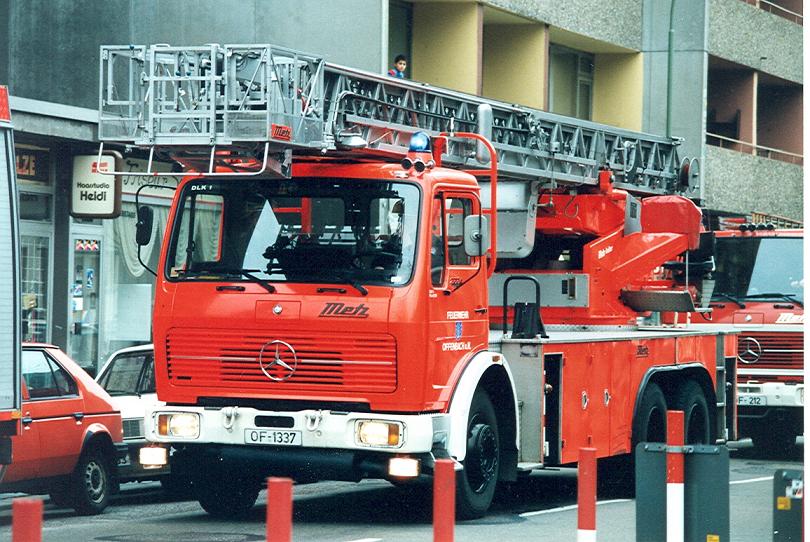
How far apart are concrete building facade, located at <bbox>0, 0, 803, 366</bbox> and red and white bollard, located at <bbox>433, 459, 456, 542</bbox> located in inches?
527

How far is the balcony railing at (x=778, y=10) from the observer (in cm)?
4036

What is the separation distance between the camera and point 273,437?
12.4m

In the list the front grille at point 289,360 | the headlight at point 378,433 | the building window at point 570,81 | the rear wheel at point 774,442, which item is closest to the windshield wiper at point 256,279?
the front grille at point 289,360

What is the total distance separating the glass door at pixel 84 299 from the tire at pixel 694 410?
8534 millimetres

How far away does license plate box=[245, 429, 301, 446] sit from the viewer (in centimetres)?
1238

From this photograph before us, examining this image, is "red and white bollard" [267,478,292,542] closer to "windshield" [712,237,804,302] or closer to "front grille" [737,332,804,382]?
"front grille" [737,332,804,382]

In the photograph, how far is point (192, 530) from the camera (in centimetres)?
1278

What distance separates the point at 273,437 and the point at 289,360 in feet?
1.86

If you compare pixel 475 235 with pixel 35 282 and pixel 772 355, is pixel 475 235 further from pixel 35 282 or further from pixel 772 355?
pixel 35 282

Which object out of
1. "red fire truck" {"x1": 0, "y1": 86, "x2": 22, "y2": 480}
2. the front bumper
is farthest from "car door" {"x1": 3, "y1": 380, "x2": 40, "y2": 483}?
the front bumper

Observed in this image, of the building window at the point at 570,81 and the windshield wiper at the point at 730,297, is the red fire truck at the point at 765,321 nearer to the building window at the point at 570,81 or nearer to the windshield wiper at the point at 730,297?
the windshield wiper at the point at 730,297

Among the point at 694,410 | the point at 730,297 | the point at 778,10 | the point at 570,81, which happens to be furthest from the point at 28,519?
the point at 778,10

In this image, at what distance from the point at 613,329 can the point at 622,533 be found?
4.02 m

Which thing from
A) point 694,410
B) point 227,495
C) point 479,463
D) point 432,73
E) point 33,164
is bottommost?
point 227,495
